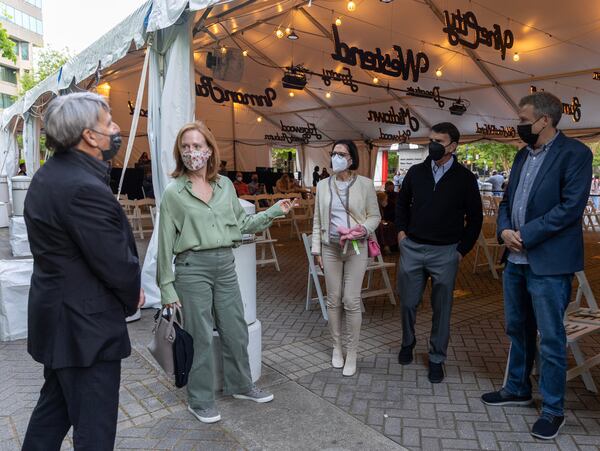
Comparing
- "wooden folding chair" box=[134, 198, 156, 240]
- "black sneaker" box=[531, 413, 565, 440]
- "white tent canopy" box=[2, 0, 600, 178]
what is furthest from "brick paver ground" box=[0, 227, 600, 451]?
"wooden folding chair" box=[134, 198, 156, 240]

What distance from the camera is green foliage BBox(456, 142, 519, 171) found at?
1841 inches

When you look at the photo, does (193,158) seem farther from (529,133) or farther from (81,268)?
(529,133)

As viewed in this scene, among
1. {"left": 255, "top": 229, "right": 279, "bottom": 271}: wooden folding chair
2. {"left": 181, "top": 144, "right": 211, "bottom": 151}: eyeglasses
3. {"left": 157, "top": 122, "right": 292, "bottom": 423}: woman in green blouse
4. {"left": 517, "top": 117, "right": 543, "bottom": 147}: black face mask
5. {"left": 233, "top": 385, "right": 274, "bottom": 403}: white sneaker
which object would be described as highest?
{"left": 517, "top": 117, "right": 543, "bottom": 147}: black face mask

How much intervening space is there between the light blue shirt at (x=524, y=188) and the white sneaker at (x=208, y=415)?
7.01ft

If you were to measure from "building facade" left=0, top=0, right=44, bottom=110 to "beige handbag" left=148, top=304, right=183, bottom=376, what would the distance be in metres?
61.0

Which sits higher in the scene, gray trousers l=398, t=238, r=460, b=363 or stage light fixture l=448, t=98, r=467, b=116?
stage light fixture l=448, t=98, r=467, b=116

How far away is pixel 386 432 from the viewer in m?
2.92

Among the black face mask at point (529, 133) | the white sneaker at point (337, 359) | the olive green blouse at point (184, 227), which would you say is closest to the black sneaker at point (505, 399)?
the white sneaker at point (337, 359)

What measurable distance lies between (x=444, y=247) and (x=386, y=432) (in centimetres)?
142

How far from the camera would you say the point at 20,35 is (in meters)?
61.2

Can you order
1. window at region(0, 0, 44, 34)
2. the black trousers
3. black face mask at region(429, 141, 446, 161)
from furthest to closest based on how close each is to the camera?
1. window at region(0, 0, 44, 34)
2. black face mask at region(429, 141, 446, 161)
3. the black trousers

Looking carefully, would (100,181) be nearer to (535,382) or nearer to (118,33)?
(535,382)

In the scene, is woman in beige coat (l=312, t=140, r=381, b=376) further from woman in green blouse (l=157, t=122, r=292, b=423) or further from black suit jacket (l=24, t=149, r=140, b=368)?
black suit jacket (l=24, t=149, r=140, b=368)

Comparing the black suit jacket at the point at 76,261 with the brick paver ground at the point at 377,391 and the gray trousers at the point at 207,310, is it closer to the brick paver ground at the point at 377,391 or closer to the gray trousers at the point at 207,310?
the gray trousers at the point at 207,310
